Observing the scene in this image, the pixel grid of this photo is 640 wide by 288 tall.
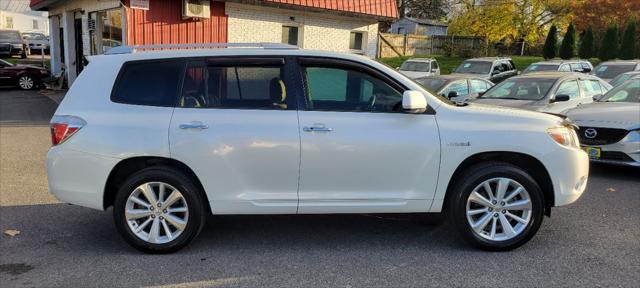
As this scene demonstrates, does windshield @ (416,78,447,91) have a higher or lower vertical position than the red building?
lower

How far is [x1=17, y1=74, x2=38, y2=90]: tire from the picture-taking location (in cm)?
1959

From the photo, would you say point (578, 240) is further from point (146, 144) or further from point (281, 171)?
point (146, 144)

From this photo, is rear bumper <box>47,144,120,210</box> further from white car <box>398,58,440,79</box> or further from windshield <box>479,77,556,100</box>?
white car <box>398,58,440,79</box>

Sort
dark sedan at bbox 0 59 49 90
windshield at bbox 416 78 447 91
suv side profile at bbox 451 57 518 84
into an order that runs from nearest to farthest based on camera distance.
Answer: windshield at bbox 416 78 447 91
suv side profile at bbox 451 57 518 84
dark sedan at bbox 0 59 49 90

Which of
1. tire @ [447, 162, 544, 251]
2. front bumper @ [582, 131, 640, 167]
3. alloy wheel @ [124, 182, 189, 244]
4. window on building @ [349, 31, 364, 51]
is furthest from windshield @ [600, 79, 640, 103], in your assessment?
window on building @ [349, 31, 364, 51]

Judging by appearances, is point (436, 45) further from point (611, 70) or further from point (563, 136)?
point (563, 136)

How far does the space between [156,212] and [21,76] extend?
60.4ft

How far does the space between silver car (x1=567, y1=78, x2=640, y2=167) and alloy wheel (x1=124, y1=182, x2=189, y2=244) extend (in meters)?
5.87

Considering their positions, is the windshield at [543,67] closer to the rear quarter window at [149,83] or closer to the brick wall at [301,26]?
the brick wall at [301,26]

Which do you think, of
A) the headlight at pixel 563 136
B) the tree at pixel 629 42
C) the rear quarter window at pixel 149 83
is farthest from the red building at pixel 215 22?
the tree at pixel 629 42

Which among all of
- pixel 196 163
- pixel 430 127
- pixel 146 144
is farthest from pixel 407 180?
pixel 146 144

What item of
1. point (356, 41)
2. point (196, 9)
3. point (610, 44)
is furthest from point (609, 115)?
point (610, 44)

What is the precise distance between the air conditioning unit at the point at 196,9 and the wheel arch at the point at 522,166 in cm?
1045

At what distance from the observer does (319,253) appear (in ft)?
14.8
